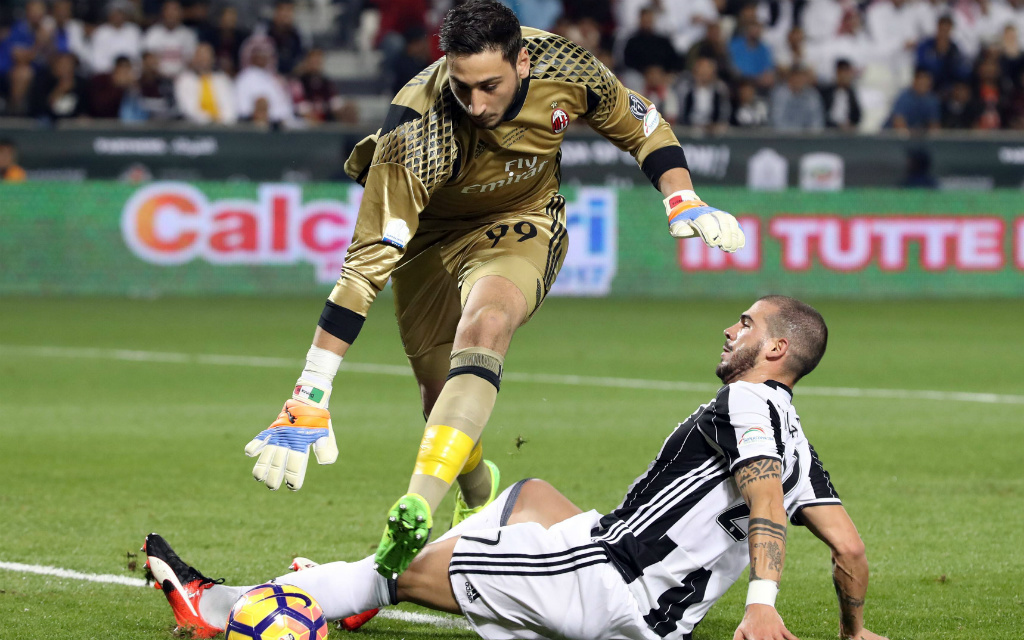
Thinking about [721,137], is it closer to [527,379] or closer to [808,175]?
[808,175]

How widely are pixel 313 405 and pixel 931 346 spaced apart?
32.6 feet

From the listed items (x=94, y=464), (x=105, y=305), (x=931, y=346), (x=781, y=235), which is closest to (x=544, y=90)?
(x=94, y=464)

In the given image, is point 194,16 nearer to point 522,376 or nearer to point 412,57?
point 412,57

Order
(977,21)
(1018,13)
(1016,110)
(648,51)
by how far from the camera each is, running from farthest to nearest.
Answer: (1018,13) < (977,21) < (1016,110) < (648,51)

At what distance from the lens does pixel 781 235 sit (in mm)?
17844

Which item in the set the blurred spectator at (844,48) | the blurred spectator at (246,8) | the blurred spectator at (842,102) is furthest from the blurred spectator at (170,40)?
the blurred spectator at (844,48)

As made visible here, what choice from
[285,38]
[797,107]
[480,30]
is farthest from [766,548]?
[285,38]

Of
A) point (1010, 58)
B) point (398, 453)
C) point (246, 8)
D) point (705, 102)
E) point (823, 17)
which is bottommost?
point (398, 453)

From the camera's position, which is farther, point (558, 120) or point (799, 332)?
point (558, 120)

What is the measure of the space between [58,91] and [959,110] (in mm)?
11797

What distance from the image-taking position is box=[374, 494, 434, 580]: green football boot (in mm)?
3910

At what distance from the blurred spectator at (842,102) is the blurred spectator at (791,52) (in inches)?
21.8

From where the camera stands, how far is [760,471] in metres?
3.98

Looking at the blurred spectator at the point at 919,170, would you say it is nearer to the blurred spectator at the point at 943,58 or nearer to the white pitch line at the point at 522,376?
the blurred spectator at the point at 943,58
